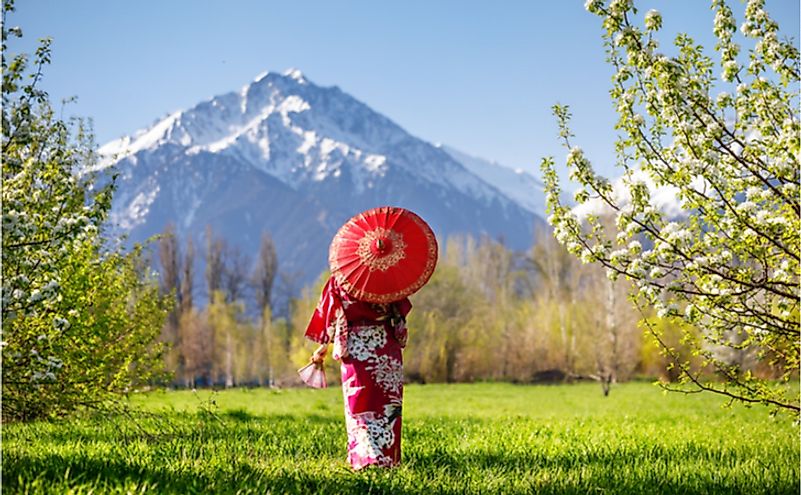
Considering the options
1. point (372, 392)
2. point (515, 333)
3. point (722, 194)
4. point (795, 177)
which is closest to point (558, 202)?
point (722, 194)

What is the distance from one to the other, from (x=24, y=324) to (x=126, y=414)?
1.83m

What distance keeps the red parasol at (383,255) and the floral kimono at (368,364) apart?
0.22 m

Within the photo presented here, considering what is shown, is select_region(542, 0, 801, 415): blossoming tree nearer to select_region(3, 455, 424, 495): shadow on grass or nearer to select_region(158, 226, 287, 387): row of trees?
select_region(3, 455, 424, 495): shadow on grass

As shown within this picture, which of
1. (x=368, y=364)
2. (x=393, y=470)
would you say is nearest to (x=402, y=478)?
(x=393, y=470)

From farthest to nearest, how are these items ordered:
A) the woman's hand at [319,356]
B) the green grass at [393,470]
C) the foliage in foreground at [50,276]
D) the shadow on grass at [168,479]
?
the woman's hand at [319,356] < the foliage in foreground at [50,276] < the green grass at [393,470] < the shadow on grass at [168,479]

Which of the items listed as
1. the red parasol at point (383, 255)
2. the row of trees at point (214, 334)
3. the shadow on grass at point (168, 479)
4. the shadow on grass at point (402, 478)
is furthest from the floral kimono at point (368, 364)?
the row of trees at point (214, 334)

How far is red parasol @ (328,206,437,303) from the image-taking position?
7.56m

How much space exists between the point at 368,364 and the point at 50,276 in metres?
3.17

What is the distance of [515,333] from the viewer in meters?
55.0

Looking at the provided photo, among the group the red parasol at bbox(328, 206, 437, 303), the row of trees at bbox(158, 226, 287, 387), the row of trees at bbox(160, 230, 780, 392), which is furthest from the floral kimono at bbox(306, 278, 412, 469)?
the row of trees at bbox(158, 226, 287, 387)

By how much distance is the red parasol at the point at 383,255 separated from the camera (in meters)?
7.56

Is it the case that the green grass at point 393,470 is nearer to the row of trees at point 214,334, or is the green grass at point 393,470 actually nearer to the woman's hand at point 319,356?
the woman's hand at point 319,356

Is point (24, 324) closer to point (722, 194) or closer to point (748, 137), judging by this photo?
point (722, 194)

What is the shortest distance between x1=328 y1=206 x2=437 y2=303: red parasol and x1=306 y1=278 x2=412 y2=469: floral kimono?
8.7 inches
